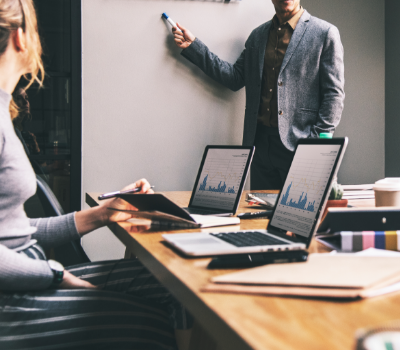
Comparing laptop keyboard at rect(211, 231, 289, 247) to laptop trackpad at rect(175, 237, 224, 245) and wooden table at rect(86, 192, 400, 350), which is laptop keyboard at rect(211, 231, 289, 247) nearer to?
laptop trackpad at rect(175, 237, 224, 245)

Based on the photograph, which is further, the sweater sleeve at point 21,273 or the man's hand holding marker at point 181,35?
the man's hand holding marker at point 181,35

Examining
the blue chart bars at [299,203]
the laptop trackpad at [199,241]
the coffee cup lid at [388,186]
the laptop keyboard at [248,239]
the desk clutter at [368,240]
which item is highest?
the coffee cup lid at [388,186]

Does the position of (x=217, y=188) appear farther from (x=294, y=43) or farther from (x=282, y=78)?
(x=294, y=43)

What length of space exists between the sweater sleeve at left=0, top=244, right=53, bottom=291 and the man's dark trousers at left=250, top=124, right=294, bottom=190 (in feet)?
5.61

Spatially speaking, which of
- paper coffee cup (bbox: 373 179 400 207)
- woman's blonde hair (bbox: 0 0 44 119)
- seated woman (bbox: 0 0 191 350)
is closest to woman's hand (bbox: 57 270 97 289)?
seated woman (bbox: 0 0 191 350)

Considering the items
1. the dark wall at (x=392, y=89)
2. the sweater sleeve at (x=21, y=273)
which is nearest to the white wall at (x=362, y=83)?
the dark wall at (x=392, y=89)

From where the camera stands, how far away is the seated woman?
77 cm

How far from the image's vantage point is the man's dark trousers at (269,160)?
7.72 ft

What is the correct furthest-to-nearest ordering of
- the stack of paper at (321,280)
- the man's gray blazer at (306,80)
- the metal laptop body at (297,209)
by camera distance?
the man's gray blazer at (306,80) → the metal laptop body at (297,209) → the stack of paper at (321,280)

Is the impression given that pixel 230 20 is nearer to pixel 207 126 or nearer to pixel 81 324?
pixel 207 126

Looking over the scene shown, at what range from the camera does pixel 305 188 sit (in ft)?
2.93

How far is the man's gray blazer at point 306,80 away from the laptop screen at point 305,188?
1.35m

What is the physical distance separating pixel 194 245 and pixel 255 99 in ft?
5.97

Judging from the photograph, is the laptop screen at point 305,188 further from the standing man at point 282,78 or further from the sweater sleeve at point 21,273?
the standing man at point 282,78
